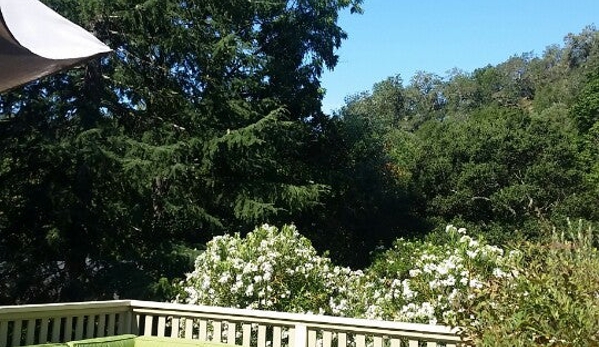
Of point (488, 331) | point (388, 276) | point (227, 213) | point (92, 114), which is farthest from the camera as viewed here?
point (227, 213)

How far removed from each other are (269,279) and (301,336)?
5.82 feet

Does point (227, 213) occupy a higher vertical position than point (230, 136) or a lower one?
lower

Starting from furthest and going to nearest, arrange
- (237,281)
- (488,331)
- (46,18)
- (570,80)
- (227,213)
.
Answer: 1. (570,80)
2. (227,213)
3. (237,281)
4. (488,331)
5. (46,18)

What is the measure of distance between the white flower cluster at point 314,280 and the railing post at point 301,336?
1.40 metres

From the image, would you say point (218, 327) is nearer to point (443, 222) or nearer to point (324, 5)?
point (324, 5)

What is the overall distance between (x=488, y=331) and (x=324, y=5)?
36.1 ft

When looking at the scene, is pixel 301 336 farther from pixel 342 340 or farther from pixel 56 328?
pixel 56 328

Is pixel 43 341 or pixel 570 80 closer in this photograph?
pixel 43 341

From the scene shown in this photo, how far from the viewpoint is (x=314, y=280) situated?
18.1 ft

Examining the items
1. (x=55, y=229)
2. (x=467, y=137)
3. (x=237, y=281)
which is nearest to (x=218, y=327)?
(x=237, y=281)

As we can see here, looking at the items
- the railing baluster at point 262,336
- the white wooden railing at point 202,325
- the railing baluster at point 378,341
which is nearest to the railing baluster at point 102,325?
the white wooden railing at point 202,325

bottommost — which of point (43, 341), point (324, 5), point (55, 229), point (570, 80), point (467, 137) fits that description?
point (43, 341)

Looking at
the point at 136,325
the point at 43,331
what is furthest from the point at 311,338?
the point at 43,331

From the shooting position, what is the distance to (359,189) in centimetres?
1489
